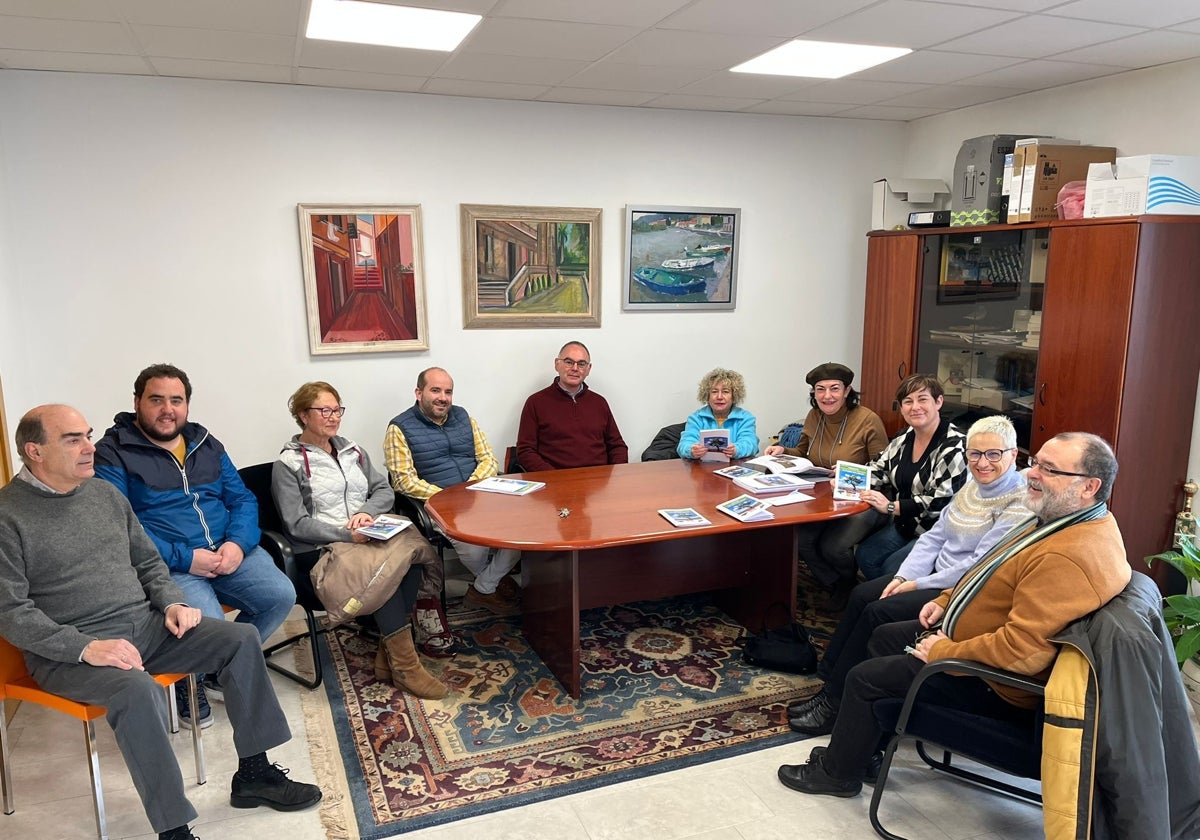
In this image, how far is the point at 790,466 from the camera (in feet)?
Result: 13.7

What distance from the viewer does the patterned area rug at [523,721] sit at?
2732 millimetres

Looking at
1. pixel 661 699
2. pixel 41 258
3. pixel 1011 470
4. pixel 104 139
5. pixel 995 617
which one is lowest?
pixel 661 699

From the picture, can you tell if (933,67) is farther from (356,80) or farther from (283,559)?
(283,559)

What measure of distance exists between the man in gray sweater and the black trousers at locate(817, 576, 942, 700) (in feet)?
6.13

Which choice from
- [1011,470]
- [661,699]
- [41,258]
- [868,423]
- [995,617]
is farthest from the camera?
[868,423]

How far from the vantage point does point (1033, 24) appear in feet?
10.2

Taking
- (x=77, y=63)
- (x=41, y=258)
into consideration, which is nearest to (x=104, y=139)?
(x=77, y=63)

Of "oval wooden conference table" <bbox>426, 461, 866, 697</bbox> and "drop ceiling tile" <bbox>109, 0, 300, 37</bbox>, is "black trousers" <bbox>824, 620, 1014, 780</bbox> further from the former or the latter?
"drop ceiling tile" <bbox>109, 0, 300, 37</bbox>

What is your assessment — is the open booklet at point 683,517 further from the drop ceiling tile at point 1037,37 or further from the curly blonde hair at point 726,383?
the drop ceiling tile at point 1037,37

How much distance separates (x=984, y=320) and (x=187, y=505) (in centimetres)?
395

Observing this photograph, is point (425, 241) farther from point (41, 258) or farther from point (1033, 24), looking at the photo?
point (1033, 24)

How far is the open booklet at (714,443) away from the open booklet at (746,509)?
30.2 inches

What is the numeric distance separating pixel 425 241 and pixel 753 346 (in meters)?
2.18

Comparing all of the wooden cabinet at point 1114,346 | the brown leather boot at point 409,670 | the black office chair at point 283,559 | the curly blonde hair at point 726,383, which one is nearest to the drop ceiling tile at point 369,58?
the black office chair at point 283,559
